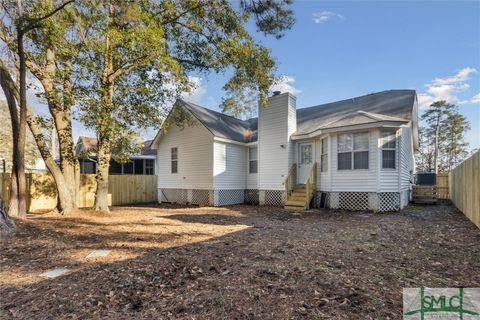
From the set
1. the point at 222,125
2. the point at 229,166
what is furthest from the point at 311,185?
the point at 222,125

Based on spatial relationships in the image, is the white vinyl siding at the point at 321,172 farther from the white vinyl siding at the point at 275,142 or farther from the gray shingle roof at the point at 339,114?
the white vinyl siding at the point at 275,142

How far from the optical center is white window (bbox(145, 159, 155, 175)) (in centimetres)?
2214

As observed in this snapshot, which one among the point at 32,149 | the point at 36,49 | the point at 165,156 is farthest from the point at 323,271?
the point at 32,149

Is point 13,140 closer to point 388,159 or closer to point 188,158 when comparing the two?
point 188,158

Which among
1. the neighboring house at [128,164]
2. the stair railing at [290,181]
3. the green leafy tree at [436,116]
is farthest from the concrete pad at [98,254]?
the green leafy tree at [436,116]

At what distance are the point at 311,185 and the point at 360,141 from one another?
2792 millimetres

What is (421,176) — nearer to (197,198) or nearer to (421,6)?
(421,6)

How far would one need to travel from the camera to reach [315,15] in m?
9.84

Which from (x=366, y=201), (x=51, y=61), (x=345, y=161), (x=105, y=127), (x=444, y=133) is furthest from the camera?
(x=444, y=133)

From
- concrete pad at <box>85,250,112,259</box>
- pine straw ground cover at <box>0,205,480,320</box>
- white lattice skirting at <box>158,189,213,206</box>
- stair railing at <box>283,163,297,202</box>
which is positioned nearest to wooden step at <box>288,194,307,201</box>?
stair railing at <box>283,163,297,202</box>

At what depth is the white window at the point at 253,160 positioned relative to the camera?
581 inches

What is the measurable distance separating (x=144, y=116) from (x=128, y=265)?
745 cm

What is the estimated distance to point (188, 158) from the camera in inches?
579

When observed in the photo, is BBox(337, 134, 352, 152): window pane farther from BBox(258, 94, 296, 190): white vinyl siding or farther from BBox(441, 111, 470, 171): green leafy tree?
BBox(441, 111, 470, 171): green leafy tree
